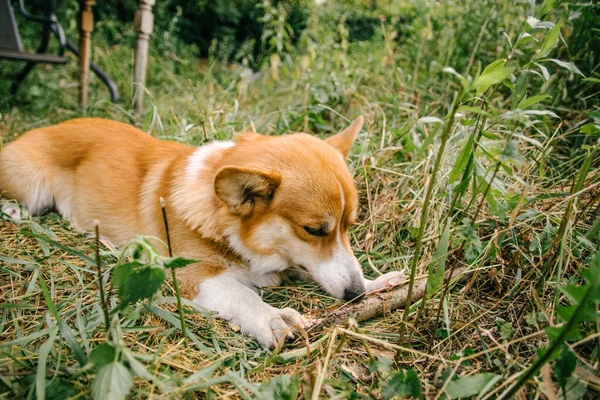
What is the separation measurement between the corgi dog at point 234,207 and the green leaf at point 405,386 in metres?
0.53

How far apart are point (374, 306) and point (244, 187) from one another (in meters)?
0.85

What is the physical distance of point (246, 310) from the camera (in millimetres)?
1857

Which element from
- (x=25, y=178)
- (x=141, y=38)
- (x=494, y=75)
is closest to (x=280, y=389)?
(x=494, y=75)

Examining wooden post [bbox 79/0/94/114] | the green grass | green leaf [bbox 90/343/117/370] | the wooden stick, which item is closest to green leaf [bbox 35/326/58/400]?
the green grass

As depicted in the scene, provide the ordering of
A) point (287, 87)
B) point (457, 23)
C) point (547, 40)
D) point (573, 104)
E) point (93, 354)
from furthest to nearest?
point (287, 87)
point (457, 23)
point (573, 104)
point (547, 40)
point (93, 354)

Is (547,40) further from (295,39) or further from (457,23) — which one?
(295,39)

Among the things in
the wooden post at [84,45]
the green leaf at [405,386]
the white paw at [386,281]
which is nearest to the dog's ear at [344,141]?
the white paw at [386,281]

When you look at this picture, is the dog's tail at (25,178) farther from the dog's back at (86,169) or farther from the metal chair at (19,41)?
the metal chair at (19,41)

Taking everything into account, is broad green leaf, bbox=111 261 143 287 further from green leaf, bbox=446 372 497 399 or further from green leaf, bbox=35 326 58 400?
green leaf, bbox=446 372 497 399

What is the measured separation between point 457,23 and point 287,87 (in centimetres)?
190

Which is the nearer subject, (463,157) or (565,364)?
(565,364)

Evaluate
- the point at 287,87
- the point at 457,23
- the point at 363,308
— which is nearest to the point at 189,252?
the point at 363,308

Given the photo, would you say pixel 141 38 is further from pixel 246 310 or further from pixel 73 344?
pixel 73 344

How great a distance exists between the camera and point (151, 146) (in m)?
2.57
